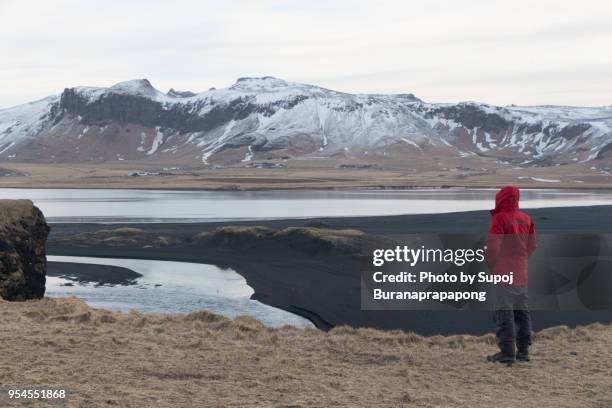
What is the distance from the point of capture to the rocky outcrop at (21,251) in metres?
19.9

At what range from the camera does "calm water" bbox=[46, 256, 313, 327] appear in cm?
Result: 2510

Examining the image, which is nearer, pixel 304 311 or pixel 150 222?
pixel 304 311

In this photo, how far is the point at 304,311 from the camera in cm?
2528

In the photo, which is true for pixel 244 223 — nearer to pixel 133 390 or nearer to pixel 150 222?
pixel 150 222

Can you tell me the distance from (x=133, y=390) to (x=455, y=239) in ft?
19.5

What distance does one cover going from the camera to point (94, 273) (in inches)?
1375

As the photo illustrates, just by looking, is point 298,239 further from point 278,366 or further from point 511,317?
point 511,317

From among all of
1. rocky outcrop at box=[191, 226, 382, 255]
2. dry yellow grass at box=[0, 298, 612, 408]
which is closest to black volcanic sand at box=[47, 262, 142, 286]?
rocky outcrop at box=[191, 226, 382, 255]

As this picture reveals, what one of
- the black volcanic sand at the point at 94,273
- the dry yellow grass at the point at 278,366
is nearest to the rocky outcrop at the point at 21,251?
the dry yellow grass at the point at 278,366

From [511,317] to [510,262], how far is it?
33.7 inches

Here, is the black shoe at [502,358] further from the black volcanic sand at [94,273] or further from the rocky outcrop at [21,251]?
the black volcanic sand at [94,273]

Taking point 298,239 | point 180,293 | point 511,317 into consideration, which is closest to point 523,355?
point 511,317

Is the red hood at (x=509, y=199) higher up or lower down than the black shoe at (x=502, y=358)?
higher up

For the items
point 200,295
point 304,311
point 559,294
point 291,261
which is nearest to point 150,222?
point 291,261
